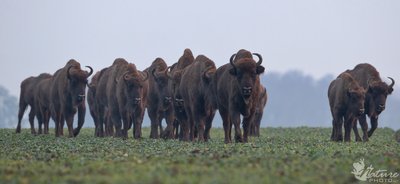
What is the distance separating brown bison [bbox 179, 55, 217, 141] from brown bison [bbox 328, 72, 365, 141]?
5.00 m

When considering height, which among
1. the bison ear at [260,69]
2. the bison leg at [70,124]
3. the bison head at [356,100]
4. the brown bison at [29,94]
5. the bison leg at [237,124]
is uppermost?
the brown bison at [29,94]

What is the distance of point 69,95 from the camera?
34469 mm

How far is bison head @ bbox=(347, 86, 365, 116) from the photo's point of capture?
30.6 meters

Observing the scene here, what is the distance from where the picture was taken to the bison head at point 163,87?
33.8 m

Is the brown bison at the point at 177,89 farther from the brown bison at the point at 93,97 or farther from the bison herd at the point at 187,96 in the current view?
the brown bison at the point at 93,97

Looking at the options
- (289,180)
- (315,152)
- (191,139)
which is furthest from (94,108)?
(289,180)

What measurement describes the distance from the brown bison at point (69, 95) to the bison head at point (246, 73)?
942 cm

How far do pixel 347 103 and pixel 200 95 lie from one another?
556 cm

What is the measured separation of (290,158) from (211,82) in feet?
31.4

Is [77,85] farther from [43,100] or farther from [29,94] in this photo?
[29,94]

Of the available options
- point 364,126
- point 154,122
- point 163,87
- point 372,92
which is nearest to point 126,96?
point 163,87

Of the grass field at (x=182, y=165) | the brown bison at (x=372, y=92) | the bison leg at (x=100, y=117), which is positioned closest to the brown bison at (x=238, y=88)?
the grass field at (x=182, y=165)

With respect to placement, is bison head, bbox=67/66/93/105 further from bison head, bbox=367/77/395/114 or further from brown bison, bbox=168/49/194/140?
bison head, bbox=367/77/395/114

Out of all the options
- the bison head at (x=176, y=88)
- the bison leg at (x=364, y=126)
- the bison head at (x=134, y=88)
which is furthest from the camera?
the bison leg at (x=364, y=126)
